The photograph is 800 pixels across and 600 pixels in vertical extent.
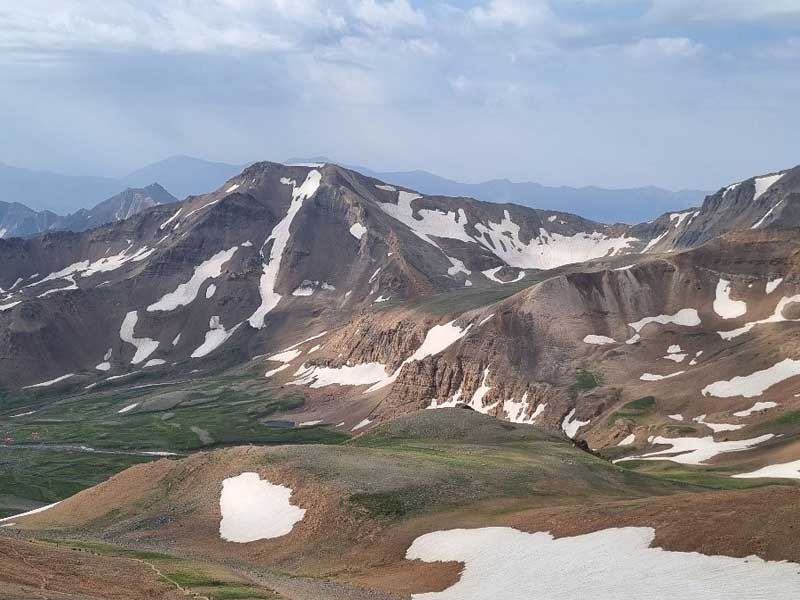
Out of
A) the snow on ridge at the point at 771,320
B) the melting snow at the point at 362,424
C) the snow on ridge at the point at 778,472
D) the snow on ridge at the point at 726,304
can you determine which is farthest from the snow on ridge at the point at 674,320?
the snow on ridge at the point at 778,472

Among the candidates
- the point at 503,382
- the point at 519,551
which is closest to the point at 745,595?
the point at 519,551

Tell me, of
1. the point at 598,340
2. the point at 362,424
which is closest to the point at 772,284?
the point at 598,340

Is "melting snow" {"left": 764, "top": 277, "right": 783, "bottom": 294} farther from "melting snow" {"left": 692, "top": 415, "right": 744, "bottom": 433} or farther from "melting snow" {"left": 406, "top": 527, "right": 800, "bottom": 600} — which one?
"melting snow" {"left": 406, "top": 527, "right": 800, "bottom": 600}

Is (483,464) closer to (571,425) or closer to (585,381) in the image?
(571,425)

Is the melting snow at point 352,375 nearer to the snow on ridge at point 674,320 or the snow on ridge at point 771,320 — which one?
the snow on ridge at point 674,320

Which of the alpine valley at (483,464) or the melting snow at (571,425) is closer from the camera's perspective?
the alpine valley at (483,464)

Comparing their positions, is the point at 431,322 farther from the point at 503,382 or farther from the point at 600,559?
the point at 600,559
